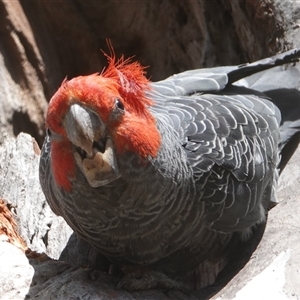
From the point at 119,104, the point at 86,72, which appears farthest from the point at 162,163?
the point at 86,72

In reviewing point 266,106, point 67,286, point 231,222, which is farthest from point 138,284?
point 266,106

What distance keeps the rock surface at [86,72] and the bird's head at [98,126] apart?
0.56 m

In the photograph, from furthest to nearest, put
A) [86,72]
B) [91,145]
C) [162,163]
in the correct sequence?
[86,72], [162,163], [91,145]

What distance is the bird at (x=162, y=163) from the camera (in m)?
2.33

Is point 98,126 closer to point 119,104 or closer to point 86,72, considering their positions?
point 119,104

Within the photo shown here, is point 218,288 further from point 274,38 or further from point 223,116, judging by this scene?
point 274,38

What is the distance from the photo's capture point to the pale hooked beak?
2.24 m

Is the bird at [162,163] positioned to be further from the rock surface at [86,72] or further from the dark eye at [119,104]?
the rock surface at [86,72]

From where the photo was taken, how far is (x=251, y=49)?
4.20 metres

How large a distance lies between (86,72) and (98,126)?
2.54 meters

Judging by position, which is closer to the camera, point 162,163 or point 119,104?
point 119,104

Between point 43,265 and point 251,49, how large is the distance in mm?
2199

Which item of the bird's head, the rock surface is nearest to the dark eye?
the bird's head

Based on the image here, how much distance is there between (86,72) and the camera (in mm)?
4750
